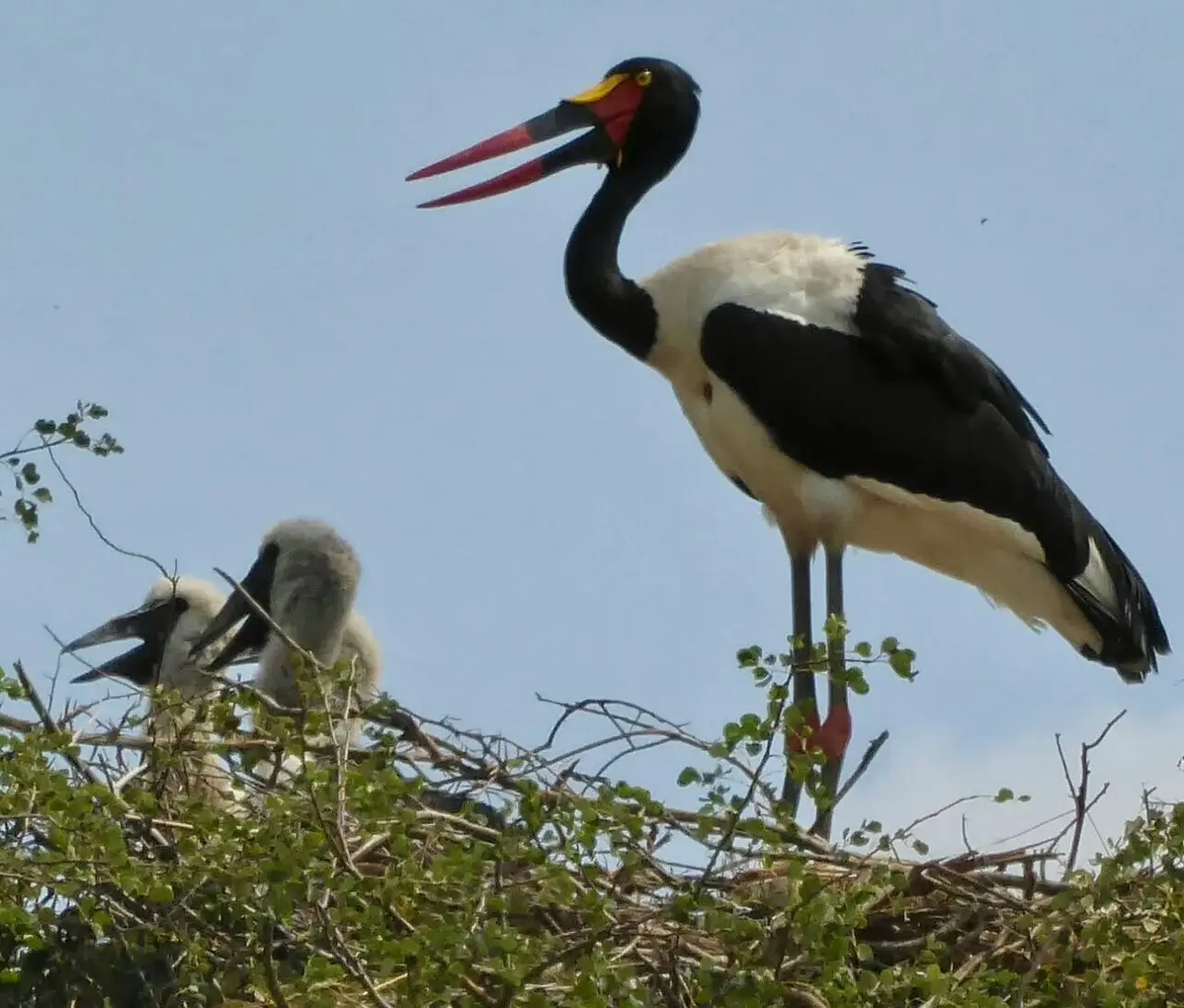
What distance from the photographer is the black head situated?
7.62 meters

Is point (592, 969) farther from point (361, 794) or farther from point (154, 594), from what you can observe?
point (154, 594)

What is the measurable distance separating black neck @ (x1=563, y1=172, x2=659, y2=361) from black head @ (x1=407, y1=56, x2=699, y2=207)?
0.10 m

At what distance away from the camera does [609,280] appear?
7.28 meters

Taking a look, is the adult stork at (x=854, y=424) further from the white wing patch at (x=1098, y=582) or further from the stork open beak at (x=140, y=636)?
the stork open beak at (x=140, y=636)

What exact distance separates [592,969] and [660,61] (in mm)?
4145

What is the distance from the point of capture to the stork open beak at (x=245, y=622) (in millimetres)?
7738

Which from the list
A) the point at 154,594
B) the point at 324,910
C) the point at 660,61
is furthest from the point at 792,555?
the point at 324,910

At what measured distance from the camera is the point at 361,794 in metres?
4.19

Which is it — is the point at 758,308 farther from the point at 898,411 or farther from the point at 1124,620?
the point at 1124,620

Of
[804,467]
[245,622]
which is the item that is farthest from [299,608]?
[804,467]

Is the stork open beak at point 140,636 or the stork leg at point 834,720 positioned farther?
the stork open beak at point 140,636

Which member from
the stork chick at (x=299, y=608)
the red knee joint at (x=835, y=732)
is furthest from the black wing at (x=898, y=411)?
the stork chick at (x=299, y=608)

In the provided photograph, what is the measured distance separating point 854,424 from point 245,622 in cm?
192

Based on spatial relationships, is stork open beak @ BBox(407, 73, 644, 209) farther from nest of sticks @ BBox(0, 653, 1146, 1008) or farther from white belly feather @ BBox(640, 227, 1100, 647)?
nest of sticks @ BBox(0, 653, 1146, 1008)
